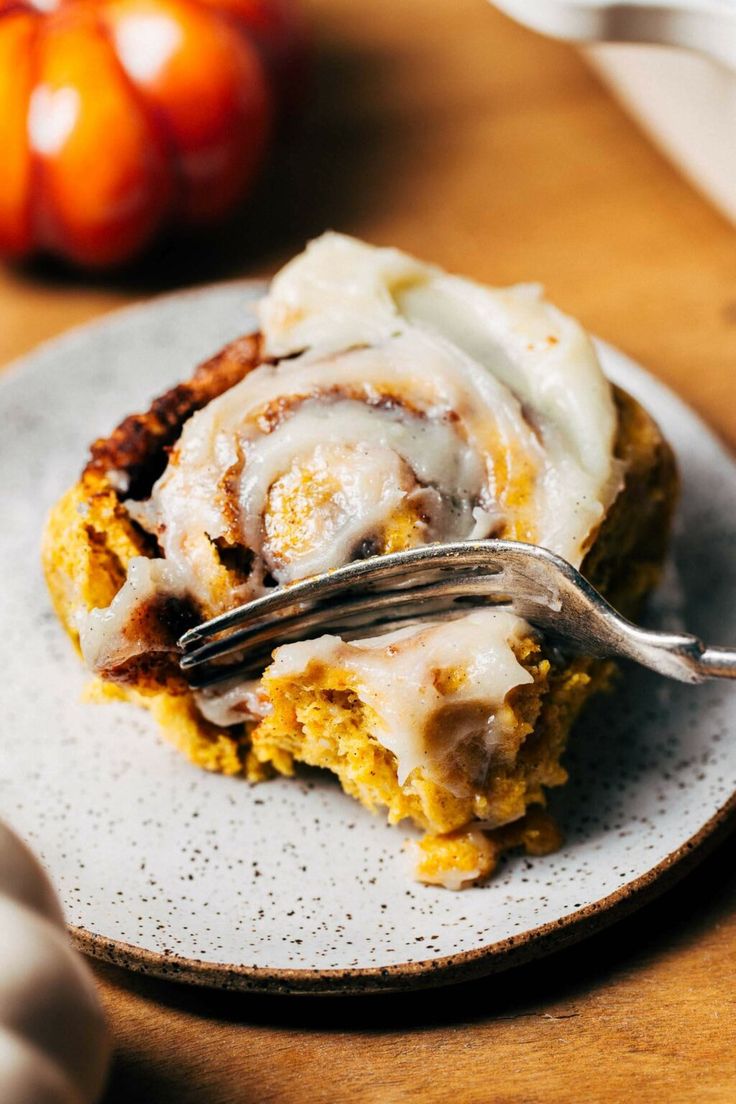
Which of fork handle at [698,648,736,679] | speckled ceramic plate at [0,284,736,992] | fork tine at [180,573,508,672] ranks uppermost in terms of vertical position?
fork handle at [698,648,736,679]

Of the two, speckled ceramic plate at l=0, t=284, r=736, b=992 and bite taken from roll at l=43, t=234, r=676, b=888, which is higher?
bite taken from roll at l=43, t=234, r=676, b=888

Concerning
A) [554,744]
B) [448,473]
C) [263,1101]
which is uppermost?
[448,473]

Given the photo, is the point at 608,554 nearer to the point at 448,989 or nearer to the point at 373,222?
the point at 448,989

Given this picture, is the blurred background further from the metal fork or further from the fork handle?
the fork handle

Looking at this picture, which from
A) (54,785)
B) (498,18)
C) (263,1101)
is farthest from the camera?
(498,18)

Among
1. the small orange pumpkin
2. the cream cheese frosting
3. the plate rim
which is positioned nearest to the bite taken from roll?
the cream cheese frosting

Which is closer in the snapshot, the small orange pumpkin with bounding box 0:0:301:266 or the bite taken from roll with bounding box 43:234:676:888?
the bite taken from roll with bounding box 43:234:676:888

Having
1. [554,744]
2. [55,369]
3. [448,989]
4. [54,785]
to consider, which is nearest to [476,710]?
[554,744]
